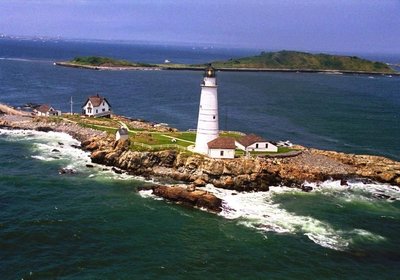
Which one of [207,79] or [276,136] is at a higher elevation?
[207,79]

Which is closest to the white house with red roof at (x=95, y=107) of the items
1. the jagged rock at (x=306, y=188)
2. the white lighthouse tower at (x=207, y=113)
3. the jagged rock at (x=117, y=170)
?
the jagged rock at (x=117, y=170)

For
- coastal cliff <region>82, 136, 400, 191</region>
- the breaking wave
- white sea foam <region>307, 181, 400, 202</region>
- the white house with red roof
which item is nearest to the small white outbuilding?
the white house with red roof

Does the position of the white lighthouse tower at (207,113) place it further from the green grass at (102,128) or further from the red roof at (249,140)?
the green grass at (102,128)

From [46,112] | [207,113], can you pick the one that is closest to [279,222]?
[207,113]

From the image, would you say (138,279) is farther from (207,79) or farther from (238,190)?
(207,79)

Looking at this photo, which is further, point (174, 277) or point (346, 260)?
point (346, 260)

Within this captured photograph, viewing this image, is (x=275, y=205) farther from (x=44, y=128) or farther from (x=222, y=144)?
(x=44, y=128)

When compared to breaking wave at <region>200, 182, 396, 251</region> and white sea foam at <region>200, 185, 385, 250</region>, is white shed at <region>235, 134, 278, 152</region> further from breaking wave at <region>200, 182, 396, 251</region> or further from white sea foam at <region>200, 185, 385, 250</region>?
white sea foam at <region>200, 185, 385, 250</region>

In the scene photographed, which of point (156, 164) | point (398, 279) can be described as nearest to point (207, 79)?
point (156, 164)
